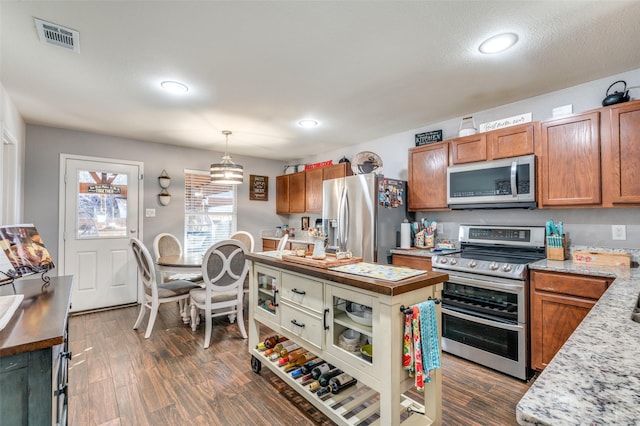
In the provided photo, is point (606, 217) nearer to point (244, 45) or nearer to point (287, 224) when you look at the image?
point (244, 45)

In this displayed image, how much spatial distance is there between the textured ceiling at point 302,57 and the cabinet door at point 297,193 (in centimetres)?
182

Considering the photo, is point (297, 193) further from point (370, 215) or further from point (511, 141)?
point (511, 141)

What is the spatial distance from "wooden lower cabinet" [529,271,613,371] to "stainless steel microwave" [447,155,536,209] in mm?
711

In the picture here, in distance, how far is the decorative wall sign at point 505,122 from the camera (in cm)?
272

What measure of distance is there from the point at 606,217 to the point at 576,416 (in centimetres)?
277

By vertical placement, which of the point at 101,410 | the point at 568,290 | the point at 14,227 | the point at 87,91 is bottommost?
the point at 101,410

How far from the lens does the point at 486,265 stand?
2.52 metres

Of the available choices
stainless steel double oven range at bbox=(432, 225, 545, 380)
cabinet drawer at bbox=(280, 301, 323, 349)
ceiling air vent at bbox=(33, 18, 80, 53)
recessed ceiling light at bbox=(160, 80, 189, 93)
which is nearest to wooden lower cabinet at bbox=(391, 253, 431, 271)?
stainless steel double oven range at bbox=(432, 225, 545, 380)

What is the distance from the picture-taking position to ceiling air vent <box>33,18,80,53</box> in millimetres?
1791

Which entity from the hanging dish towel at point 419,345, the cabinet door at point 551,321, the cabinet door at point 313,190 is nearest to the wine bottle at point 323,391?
the hanging dish towel at point 419,345

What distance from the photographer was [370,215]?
341 cm

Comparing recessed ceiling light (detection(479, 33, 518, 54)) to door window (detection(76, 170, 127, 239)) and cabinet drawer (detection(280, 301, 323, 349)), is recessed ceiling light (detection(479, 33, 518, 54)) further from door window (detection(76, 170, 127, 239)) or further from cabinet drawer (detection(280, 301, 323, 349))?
Answer: door window (detection(76, 170, 127, 239))

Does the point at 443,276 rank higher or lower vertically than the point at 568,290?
higher

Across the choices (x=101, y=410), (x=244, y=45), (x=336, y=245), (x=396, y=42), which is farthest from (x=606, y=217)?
(x=101, y=410)
